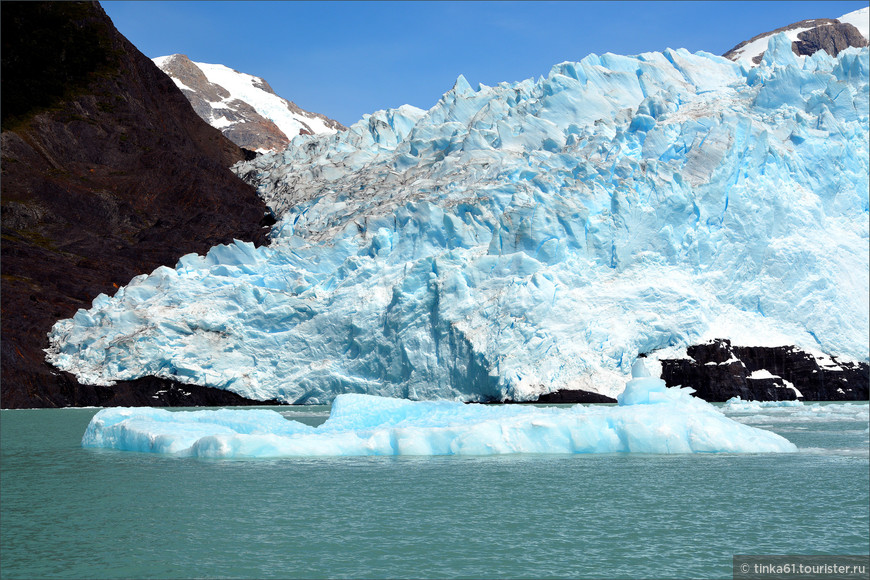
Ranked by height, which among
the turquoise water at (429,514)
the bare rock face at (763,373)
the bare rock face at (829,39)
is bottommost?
the turquoise water at (429,514)

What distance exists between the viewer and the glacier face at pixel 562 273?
28312 mm

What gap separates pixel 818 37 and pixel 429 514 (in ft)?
209

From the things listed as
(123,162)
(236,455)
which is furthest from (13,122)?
(236,455)

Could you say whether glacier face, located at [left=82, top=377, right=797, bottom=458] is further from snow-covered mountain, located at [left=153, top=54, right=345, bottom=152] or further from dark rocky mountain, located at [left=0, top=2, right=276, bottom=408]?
snow-covered mountain, located at [left=153, top=54, right=345, bottom=152]

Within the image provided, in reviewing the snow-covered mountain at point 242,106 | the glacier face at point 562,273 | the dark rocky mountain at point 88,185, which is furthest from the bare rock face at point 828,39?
the snow-covered mountain at point 242,106

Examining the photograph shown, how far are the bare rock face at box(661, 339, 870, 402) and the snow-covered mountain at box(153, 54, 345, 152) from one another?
225 ft

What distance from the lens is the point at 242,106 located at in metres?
104

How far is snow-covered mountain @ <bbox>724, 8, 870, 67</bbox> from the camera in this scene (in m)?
63.8

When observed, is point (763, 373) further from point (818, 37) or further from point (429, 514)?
point (818, 37)

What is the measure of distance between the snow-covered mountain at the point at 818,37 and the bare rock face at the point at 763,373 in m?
36.5

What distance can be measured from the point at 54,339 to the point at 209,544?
25.7 metres

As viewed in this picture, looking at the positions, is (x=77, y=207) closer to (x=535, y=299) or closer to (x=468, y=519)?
(x=535, y=299)

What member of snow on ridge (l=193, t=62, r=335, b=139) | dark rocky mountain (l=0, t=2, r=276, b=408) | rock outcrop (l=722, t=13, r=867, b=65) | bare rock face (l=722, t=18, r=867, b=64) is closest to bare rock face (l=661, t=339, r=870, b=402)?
dark rocky mountain (l=0, t=2, r=276, b=408)

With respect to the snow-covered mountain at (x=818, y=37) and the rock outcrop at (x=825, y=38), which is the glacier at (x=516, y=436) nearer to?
the snow-covered mountain at (x=818, y=37)
